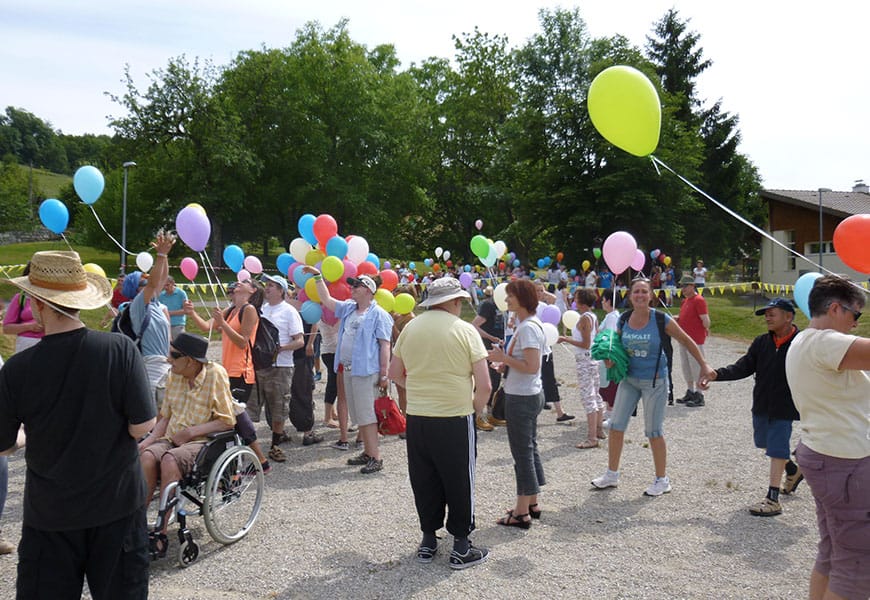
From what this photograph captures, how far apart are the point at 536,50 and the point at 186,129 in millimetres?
19415

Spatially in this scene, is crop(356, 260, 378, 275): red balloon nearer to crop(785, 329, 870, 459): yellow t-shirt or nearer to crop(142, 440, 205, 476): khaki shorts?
crop(142, 440, 205, 476): khaki shorts

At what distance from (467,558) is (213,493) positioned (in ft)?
5.51

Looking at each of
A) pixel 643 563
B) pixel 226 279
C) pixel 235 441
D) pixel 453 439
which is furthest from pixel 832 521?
pixel 226 279

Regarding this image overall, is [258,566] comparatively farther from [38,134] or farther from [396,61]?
[38,134]

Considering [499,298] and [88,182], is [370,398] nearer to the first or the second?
[499,298]

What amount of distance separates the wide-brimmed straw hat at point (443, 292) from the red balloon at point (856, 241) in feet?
7.56

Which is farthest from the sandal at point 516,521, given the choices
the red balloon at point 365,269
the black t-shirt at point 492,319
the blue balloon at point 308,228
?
the blue balloon at point 308,228

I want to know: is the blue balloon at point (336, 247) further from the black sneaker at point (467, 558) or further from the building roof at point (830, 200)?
the building roof at point (830, 200)

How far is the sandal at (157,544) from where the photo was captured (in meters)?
3.81

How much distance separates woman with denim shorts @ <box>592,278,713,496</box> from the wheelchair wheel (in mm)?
2917

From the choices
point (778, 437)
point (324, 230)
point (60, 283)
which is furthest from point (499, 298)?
point (60, 283)

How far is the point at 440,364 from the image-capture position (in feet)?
12.6

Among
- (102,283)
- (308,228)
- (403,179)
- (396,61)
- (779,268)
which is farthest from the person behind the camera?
(396,61)

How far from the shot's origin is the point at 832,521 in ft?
9.22
